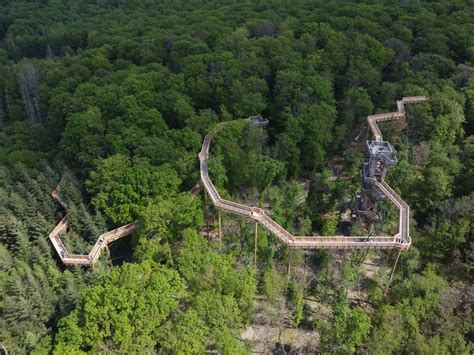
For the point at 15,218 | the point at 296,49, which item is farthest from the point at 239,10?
the point at 15,218

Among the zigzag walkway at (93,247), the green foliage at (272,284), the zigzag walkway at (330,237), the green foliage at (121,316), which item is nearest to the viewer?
the green foliage at (121,316)

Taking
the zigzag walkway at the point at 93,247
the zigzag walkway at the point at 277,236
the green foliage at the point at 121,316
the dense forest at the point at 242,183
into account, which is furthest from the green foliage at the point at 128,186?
the green foliage at the point at 121,316

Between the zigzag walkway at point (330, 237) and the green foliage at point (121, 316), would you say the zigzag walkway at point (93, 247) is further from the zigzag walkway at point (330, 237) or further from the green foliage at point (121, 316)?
the zigzag walkway at point (330, 237)

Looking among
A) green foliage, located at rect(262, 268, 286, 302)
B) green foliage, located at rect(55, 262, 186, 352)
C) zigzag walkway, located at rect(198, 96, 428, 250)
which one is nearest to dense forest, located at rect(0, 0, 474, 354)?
green foliage, located at rect(55, 262, 186, 352)

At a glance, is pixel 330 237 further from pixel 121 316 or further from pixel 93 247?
pixel 93 247

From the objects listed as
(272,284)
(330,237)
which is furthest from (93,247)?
(330,237)

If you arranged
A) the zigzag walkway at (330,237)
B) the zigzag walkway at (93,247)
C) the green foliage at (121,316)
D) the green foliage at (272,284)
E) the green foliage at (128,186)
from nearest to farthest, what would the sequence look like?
the green foliage at (121,316) < the green foliage at (272,284) < the zigzag walkway at (330,237) < the zigzag walkway at (93,247) < the green foliage at (128,186)
